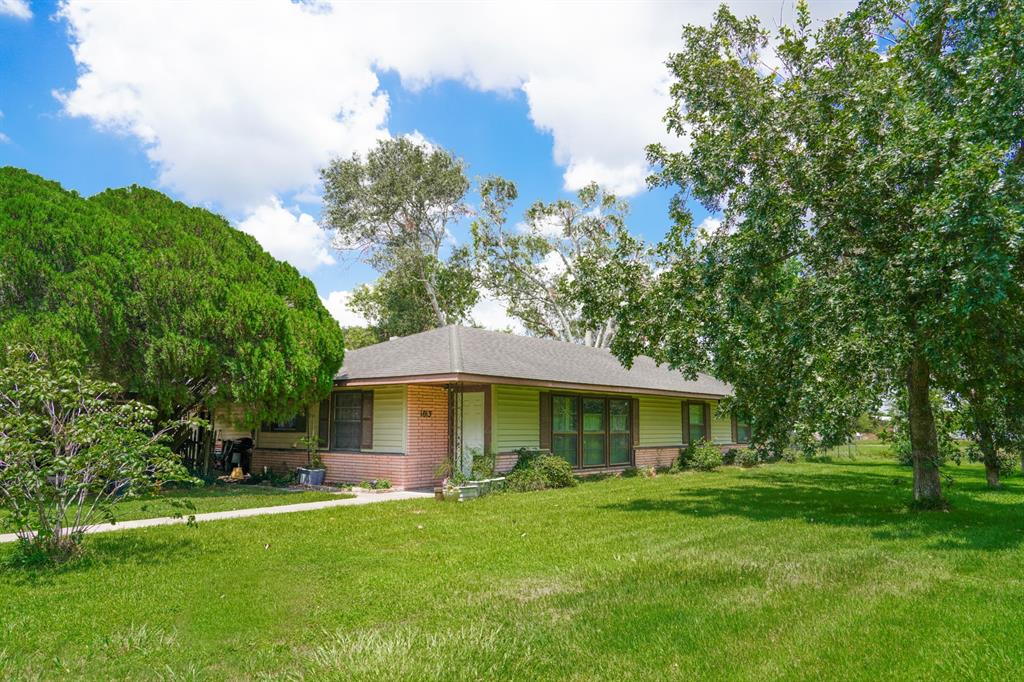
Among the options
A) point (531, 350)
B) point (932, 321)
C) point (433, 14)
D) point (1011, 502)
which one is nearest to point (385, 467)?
point (531, 350)

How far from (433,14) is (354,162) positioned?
73.9 feet

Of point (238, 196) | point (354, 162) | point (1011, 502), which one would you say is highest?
point (354, 162)

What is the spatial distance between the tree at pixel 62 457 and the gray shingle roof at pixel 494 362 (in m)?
6.89

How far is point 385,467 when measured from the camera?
1460 centimetres

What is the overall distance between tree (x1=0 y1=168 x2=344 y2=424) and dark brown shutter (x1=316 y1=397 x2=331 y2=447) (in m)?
1.88

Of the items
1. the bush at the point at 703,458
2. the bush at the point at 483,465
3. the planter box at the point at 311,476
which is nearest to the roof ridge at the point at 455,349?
the bush at the point at 483,465

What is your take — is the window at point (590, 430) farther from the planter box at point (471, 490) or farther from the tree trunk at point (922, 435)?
the tree trunk at point (922, 435)

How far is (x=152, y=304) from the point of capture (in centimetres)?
1241

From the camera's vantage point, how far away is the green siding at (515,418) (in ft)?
50.7

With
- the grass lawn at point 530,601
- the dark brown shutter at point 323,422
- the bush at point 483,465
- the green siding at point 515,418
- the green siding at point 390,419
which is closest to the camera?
the grass lawn at point 530,601

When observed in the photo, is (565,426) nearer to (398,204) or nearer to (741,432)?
(741,432)

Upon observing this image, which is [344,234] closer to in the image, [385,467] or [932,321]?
[385,467]

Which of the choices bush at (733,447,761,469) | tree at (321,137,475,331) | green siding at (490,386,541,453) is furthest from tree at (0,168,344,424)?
tree at (321,137,475,331)

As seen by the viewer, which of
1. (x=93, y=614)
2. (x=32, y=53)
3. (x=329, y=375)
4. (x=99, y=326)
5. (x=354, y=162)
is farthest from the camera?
(x=354, y=162)
